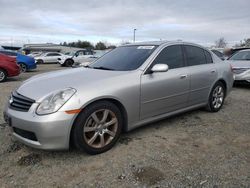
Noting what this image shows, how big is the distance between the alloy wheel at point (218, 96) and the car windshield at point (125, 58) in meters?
1.93

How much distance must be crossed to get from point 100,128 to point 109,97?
427 millimetres

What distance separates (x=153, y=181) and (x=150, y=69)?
172 cm

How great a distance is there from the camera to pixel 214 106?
17.2 feet

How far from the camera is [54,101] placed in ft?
9.66

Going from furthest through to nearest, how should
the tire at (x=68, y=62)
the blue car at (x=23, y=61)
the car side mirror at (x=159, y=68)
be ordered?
the tire at (x=68, y=62) → the blue car at (x=23, y=61) → the car side mirror at (x=159, y=68)

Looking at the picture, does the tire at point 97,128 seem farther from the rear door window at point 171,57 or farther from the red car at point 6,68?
the red car at point 6,68

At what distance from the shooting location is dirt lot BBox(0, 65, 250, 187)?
106 inches

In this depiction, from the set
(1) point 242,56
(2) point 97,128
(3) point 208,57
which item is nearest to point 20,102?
(2) point 97,128

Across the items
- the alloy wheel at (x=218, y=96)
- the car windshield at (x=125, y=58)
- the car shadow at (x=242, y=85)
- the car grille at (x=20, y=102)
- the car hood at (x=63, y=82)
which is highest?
the car windshield at (x=125, y=58)

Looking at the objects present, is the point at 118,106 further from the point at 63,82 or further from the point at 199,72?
the point at 199,72

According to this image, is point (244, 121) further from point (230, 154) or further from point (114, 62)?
point (114, 62)

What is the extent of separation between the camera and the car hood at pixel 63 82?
10.2ft

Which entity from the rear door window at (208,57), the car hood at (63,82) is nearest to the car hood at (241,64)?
the rear door window at (208,57)

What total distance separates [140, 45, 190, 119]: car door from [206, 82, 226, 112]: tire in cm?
96
